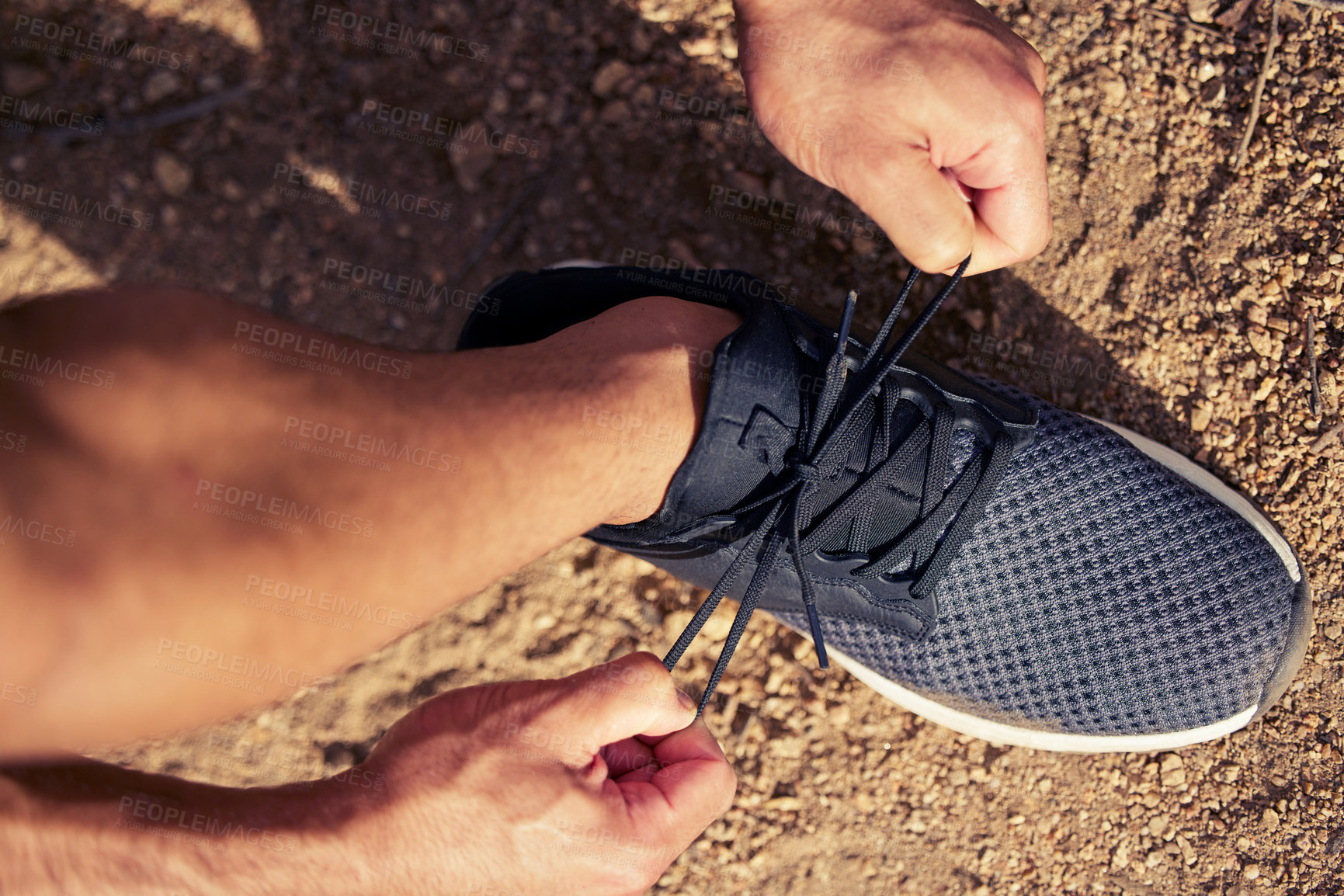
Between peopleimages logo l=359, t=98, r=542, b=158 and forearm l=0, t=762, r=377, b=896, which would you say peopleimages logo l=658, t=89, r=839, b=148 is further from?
forearm l=0, t=762, r=377, b=896

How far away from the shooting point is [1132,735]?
1.50m

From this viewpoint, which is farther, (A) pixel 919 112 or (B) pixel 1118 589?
(B) pixel 1118 589

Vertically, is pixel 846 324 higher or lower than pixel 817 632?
higher

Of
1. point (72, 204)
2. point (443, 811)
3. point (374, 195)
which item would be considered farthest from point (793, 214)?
point (72, 204)

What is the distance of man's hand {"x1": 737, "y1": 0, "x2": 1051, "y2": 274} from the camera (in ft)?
3.85

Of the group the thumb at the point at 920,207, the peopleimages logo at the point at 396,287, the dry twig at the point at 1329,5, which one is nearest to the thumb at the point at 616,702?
the thumb at the point at 920,207

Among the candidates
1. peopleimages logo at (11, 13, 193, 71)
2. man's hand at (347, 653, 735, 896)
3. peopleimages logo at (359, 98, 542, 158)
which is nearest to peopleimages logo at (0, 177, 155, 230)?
peopleimages logo at (11, 13, 193, 71)

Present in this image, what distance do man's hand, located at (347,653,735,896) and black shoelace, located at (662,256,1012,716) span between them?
19 centimetres

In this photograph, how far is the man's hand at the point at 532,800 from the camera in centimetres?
110

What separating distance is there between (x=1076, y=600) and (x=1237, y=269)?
0.82m

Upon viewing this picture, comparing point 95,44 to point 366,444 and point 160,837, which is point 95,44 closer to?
point 366,444

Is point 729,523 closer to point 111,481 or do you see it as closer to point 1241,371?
point 111,481

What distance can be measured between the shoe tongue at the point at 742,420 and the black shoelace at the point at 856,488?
0.02 meters

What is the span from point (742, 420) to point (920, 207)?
44cm
